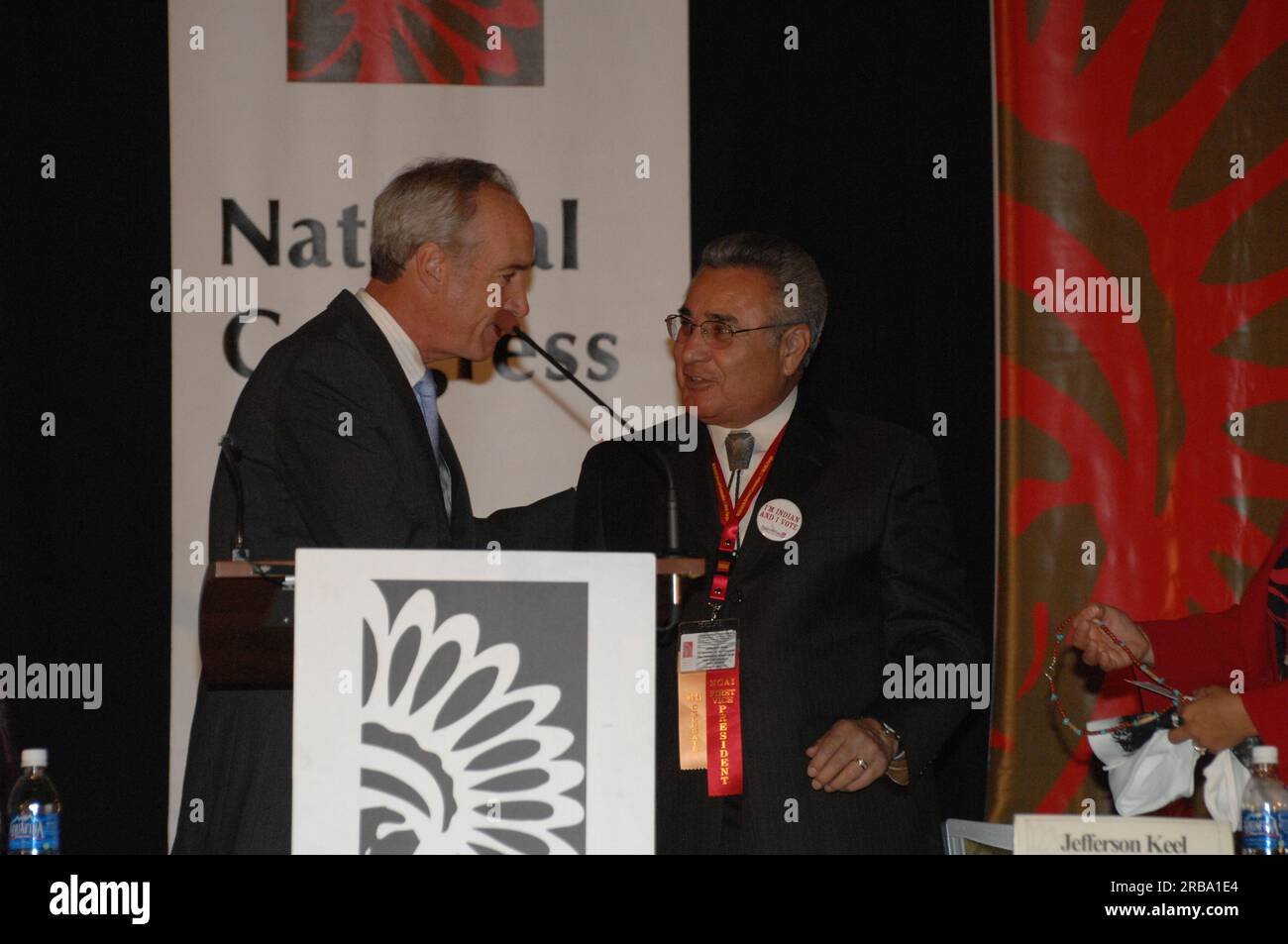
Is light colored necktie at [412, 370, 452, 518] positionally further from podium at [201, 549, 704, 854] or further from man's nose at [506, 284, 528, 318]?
podium at [201, 549, 704, 854]

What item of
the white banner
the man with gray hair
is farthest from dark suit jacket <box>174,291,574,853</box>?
the white banner

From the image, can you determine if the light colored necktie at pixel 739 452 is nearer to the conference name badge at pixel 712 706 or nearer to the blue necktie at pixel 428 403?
the conference name badge at pixel 712 706

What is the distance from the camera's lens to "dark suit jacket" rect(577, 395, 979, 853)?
260 centimetres

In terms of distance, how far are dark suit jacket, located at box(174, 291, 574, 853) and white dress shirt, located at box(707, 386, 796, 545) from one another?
585 millimetres

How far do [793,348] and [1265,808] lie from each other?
54.7 inches

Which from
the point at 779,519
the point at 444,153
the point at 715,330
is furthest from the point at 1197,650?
the point at 444,153

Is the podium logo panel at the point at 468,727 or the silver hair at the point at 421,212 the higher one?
the silver hair at the point at 421,212

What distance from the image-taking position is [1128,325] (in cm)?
374

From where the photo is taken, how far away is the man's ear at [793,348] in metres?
2.95

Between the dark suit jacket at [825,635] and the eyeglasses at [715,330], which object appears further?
the eyeglasses at [715,330]

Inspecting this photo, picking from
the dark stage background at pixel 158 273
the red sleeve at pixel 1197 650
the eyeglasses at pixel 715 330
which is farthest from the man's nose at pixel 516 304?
the red sleeve at pixel 1197 650

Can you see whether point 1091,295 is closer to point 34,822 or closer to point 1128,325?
point 1128,325

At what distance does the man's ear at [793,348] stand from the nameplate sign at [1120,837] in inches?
54.7

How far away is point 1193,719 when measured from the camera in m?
2.10
